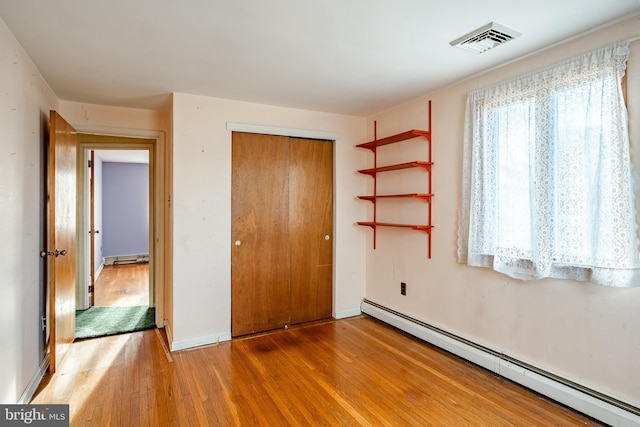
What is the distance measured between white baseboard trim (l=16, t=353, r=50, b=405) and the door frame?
1140 mm

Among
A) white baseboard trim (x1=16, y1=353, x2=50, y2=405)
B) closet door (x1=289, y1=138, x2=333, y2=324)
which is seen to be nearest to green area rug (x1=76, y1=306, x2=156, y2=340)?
white baseboard trim (x1=16, y1=353, x2=50, y2=405)

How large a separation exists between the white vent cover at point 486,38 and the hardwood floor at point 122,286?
470 cm

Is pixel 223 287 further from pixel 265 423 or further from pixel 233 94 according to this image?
pixel 233 94

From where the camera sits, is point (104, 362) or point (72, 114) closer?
point (104, 362)

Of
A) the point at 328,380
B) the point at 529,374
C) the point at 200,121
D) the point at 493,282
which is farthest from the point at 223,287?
the point at 529,374

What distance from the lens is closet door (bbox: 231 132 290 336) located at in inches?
137

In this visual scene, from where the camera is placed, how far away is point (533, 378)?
Result: 7.82 ft

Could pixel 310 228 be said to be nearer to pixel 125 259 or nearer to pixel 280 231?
pixel 280 231

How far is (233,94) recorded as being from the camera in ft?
10.6

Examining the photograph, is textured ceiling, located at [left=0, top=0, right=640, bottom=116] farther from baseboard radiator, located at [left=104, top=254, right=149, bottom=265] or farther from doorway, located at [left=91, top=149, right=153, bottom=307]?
baseboard radiator, located at [left=104, top=254, right=149, bottom=265]

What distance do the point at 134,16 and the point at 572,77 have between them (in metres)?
2.64

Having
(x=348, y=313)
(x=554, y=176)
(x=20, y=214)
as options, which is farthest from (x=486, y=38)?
(x=20, y=214)

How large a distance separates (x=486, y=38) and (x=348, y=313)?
3.07 metres

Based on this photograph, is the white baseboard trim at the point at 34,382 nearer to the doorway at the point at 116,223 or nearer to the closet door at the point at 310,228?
the doorway at the point at 116,223
